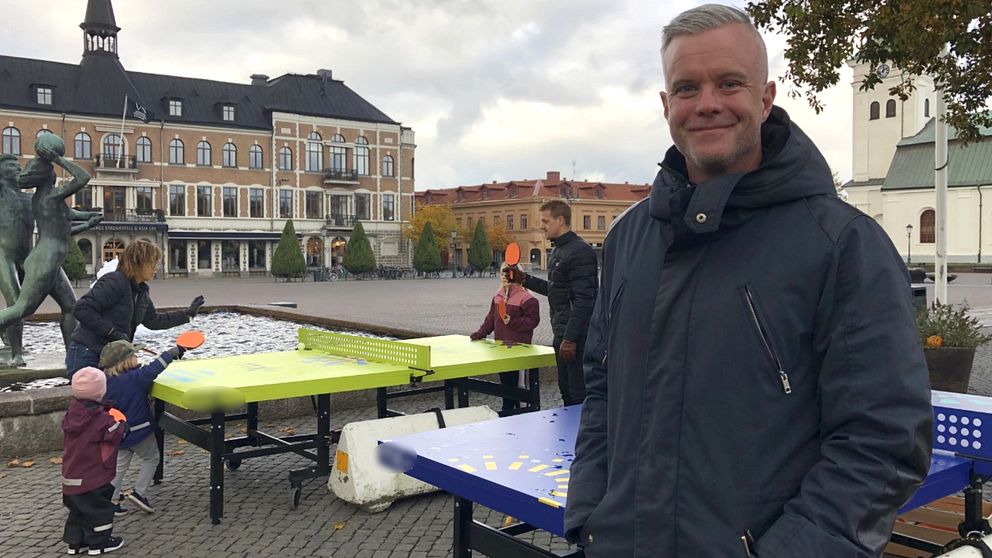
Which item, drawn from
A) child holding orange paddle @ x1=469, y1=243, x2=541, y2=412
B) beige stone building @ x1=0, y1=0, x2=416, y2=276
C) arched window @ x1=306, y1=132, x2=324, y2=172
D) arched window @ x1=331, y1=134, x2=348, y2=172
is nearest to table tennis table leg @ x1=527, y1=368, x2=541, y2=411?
child holding orange paddle @ x1=469, y1=243, x2=541, y2=412

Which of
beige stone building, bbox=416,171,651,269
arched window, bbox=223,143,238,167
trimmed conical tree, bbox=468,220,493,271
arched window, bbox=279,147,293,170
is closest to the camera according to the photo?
arched window, bbox=223,143,238,167

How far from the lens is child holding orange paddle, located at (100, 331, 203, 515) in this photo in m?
5.45

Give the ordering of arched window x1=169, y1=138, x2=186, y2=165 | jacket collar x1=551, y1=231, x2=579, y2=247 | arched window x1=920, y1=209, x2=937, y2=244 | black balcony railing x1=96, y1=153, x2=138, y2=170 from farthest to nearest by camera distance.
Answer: arched window x1=920, y1=209, x2=937, y2=244, arched window x1=169, y1=138, x2=186, y2=165, black balcony railing x1=96, y1=153, x2=138, y2=170, jacket collar x1=551, y1=231, x2=579, y2=247

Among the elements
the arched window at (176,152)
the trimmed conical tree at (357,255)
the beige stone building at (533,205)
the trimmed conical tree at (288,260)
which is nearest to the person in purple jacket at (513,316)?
the trimmed conical tree at (288,260)

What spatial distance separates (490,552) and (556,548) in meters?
1.76

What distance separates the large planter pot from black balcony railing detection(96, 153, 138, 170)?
56017mm

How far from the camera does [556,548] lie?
498 centimetres

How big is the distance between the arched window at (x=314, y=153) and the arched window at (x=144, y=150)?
11.5m

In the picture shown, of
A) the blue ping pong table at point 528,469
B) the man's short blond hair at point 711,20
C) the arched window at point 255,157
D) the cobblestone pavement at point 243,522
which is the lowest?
the cobblestone pavement at point 243,522

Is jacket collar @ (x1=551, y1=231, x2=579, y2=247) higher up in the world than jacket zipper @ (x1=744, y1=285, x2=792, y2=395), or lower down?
higher up

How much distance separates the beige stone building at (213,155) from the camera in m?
55.2

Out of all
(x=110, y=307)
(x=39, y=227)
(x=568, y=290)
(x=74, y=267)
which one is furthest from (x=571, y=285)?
(x=74, y=267)

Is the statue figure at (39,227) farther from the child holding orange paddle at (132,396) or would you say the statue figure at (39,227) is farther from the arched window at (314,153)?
the arched window at (314,153)

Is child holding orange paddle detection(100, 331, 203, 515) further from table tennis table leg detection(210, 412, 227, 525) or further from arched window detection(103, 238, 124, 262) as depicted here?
arched window detection(103, 238, 124, 262)
